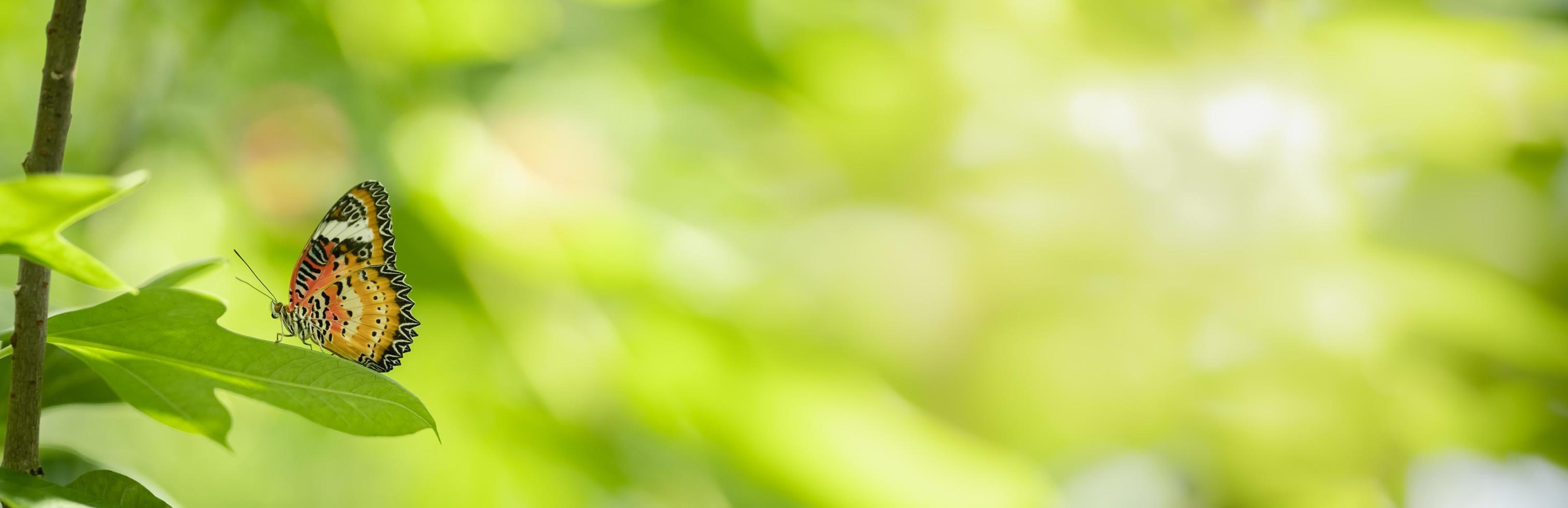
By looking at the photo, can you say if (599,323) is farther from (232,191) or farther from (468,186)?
(232,191)

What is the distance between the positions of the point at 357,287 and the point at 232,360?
0.08 m

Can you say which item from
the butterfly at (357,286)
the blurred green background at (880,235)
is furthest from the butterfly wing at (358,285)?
the blurred green background at (880,235)

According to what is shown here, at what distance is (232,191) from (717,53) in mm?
445

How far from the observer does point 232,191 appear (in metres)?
0.79

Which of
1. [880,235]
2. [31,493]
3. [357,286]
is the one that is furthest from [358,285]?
[880,235]

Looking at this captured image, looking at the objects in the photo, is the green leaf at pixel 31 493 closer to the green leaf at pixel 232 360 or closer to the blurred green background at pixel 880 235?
the green leaf at pixel 232 360

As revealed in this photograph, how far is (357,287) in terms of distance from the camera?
26 cm

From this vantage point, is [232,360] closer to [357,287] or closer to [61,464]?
[357,287]

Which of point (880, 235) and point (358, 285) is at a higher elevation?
point (880, 235)

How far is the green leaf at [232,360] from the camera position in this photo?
0.18m

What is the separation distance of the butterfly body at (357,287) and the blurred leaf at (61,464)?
0.09m

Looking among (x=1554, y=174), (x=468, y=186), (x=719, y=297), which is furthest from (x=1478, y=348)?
(x=468, y=186)

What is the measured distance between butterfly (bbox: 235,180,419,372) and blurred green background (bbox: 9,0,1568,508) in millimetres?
445

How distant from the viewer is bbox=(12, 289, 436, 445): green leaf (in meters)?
0.18
